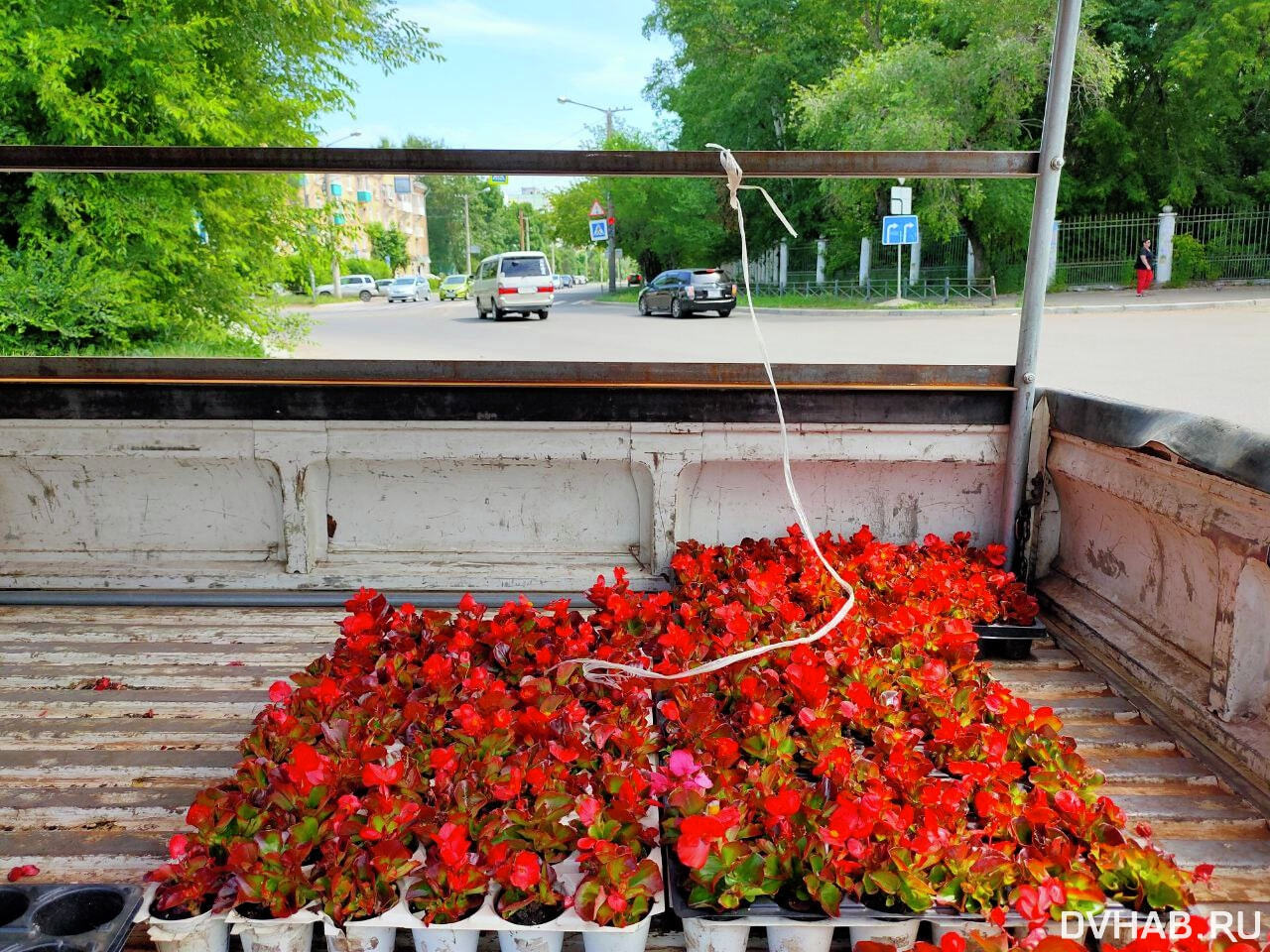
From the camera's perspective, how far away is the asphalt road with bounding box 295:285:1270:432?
34.0 feet

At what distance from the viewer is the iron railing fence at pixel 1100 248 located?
27.6 m

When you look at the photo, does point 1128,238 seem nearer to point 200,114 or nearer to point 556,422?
point 200,114

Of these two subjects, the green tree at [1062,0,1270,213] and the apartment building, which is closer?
the green tree at [1062,0,1270,213]

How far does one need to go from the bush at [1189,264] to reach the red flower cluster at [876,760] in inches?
1082

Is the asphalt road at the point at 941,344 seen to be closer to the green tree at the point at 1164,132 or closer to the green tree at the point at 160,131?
the green tree at the point at 160,131

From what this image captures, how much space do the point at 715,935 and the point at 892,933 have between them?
348mm

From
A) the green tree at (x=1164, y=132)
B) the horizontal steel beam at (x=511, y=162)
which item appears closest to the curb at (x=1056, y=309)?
the green tree at (x=1164, y=132)

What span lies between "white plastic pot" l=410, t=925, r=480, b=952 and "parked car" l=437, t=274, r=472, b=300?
49871 millimetres

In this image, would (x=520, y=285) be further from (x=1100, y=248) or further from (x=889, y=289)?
(x=1100, y=248)

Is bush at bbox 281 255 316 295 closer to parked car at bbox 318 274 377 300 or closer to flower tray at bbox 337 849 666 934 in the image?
flower tray at bbox 337 849 666 934

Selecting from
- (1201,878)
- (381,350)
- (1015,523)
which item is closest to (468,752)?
(1201,878)

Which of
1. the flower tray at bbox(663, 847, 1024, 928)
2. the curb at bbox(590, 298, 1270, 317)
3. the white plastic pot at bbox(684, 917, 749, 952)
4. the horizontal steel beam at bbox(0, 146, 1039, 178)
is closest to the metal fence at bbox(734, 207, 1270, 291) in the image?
the curb at bbox(590, 298, 1270, 317)

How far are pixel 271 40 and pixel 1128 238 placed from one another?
2546cm

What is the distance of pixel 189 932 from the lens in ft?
6.06
